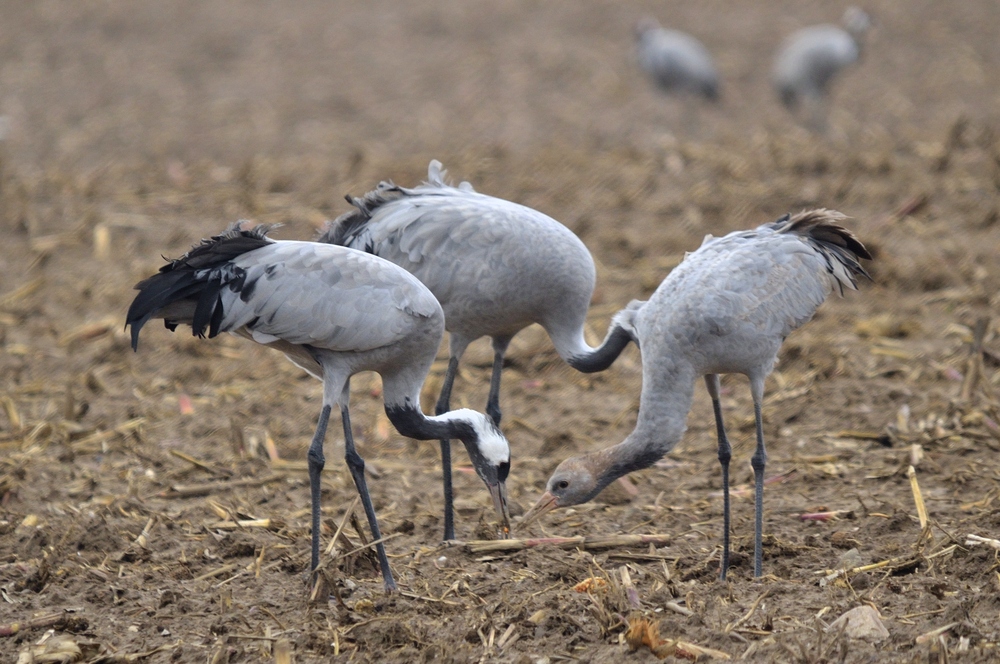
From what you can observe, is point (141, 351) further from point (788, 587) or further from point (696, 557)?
point (788, 587)

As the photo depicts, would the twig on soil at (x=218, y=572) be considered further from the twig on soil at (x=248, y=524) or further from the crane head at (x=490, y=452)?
the crane head at (x=490, y=452)

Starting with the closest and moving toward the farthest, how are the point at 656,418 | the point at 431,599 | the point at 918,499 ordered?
the point at 431,599 → the point at 656,418 → the point at 918,499

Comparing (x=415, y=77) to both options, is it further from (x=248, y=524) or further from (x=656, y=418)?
(x=656, y=418)

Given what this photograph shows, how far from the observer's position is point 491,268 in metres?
5.82

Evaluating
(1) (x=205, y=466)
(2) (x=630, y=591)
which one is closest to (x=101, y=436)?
(1) (x=205, y=466)

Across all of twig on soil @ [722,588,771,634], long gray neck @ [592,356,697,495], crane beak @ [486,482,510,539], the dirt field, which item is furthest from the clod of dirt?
crane beak @ [486,482,510,539]

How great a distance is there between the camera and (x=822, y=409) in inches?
271

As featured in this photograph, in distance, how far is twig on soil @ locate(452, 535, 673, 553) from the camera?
527 centimetres

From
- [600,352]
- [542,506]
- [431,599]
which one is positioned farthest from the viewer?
[600,352]

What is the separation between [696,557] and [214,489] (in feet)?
8.38

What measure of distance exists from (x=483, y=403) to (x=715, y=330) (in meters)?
2.66

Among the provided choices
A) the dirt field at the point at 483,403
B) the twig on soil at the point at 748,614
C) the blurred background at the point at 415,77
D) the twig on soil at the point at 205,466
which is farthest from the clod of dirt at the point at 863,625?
the blurred background at the point at 415,77

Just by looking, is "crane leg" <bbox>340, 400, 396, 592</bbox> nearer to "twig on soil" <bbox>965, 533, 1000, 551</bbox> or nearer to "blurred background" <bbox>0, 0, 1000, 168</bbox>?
"twig on soil" <bbox>965, 533, 1000, 551</bbox>

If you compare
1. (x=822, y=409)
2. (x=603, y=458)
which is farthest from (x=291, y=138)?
(x=603, y=458)
